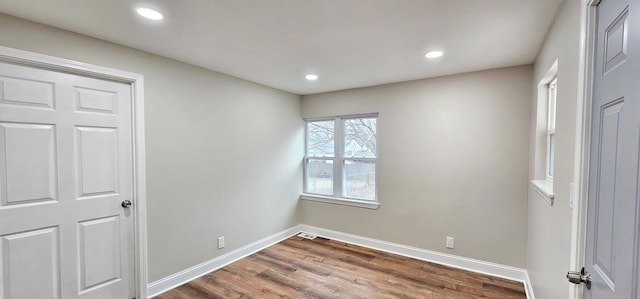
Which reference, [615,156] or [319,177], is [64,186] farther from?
[615,156]

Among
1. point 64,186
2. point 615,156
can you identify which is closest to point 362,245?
point 615,156

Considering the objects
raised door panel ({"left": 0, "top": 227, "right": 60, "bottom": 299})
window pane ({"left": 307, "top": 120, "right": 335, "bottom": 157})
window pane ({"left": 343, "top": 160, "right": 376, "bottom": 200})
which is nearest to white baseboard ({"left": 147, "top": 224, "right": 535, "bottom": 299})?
window pane ({"left": 343, "top": 160, "right": 376, "bottom": 200})

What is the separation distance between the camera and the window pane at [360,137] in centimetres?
379

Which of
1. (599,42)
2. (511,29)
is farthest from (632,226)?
(511,29)

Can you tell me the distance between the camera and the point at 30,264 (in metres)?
1.89

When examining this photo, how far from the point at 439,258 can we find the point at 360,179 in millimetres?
1436

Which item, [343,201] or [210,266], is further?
[343,201]

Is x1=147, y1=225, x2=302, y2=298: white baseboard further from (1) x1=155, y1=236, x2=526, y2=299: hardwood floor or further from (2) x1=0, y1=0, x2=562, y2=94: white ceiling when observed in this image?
(2) x1=0, y1=0, x2=562, y2=94: white ceiling

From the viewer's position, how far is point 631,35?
79cm

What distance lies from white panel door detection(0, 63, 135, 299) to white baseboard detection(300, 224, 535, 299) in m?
2.61

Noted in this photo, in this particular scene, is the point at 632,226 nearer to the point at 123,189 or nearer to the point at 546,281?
the point at 546,281

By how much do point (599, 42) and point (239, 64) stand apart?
2677mm

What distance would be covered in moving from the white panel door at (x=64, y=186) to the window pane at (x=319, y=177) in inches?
102

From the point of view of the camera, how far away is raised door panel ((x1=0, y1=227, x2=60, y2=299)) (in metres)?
1.80
